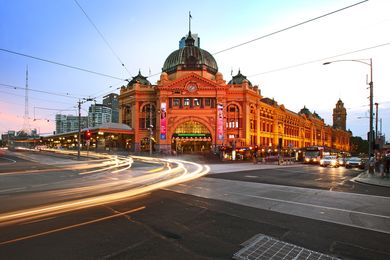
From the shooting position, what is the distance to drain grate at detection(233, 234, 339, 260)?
512 centimetres

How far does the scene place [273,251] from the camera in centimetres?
540

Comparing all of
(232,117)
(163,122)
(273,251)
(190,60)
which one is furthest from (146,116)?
(273,251)

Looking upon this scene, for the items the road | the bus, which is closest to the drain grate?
the road

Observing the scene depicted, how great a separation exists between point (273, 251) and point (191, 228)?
227cm

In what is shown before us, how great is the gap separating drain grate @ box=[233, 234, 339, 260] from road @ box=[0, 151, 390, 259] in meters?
0.25

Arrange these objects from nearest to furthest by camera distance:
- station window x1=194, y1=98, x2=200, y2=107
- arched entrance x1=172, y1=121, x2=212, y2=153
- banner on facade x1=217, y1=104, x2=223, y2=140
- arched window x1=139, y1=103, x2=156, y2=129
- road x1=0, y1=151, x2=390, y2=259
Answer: road x1=0, y1=151, x2=390, y2=259
banner on facade x1=217, y1=104, x2=223, y2=140
arched entrance x1=172, y1=121, x2=212, y2=153
station window x1=194, y1=98, x2=200, y2=107
arched window x1=139, y1=103, x2=156, y2=129

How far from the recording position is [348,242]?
6000mm

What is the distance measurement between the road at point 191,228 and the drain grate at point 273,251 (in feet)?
0.84

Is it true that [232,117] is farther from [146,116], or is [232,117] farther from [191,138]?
[146,116]

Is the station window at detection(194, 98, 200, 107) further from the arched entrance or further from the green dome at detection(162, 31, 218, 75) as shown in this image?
the green dome at detection(162, 31, 218, 75)

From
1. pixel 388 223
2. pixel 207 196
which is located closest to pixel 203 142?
pixel 207 196

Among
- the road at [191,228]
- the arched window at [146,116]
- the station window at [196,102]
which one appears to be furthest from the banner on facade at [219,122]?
the road at [191,228]

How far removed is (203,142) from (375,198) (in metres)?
52.2

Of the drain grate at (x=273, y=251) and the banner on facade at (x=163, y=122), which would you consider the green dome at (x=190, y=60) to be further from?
the drain grate at (x=273, y=251)
